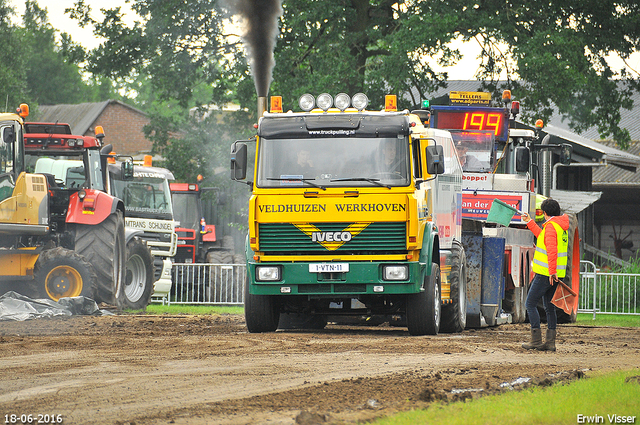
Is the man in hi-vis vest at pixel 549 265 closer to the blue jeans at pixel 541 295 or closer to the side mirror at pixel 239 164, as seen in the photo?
the blue jeans at pixel 541 295

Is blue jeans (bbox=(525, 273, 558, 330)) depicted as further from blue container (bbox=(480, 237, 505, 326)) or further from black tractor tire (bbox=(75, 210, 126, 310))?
black tractor tire (bbox=(75, 210, 126, 310))

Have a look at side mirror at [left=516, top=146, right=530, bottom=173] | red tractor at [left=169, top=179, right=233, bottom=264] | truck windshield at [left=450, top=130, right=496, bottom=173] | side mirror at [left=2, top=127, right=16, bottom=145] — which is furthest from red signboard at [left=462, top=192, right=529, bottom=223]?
red tractor at [left=169, top=179, right=233, bottom=264]

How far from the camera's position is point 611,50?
93.7 ft

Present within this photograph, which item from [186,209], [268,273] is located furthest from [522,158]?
[186,209]

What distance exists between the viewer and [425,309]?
13656mm

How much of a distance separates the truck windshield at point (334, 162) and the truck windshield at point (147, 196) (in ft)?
40.5

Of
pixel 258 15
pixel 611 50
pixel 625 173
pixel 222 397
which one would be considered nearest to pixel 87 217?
pixel 258 15

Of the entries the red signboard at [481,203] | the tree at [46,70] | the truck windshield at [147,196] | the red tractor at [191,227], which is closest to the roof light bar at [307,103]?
the red signboard at [481,203]

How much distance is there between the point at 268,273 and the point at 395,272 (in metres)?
1.68

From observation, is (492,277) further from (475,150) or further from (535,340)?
(535,340)

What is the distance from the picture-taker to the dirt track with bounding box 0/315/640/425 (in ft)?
23.6

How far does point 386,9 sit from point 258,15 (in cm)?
880

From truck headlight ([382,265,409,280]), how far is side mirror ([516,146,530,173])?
6710 millimetres

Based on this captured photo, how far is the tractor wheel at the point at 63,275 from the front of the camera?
671 inches
